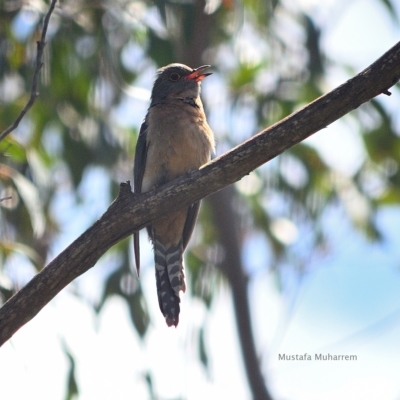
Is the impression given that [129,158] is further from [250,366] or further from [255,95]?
[250,366]

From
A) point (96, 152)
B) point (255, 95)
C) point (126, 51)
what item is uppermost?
point (126, 51)

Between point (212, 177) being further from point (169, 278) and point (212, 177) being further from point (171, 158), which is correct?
point (169, 278)

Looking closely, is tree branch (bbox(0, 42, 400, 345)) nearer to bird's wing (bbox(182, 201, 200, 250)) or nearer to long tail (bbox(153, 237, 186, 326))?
long tail (bbox(153, 237, 186, 326))

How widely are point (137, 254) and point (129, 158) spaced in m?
2.67

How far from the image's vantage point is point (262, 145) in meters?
4.24

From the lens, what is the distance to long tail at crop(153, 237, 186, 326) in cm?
592

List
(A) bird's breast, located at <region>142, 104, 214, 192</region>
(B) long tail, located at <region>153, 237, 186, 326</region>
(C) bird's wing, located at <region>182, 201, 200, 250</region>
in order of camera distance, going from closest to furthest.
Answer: (B) long tail, located at <region>153, 237, 186, 326</region>, (A) bird's breast, located at <region>142, 104, 214, 192</region>, (C) bird's wing, located at <region>182, 201, 200, 250</region>

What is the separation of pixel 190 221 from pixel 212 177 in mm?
2234

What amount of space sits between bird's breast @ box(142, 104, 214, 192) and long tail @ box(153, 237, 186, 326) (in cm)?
61

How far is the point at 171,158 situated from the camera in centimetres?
611

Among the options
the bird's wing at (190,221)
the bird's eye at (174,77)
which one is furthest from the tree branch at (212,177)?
the bird's eye at (174,77)

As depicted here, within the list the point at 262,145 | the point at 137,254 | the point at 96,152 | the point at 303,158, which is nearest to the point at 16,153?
the point at 137,254

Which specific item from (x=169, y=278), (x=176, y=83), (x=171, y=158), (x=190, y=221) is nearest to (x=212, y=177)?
(x=171, y=158)

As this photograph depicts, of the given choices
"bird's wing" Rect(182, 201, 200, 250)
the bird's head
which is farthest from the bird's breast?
"bird's wing" Rect(182, 201, 200, 250)
